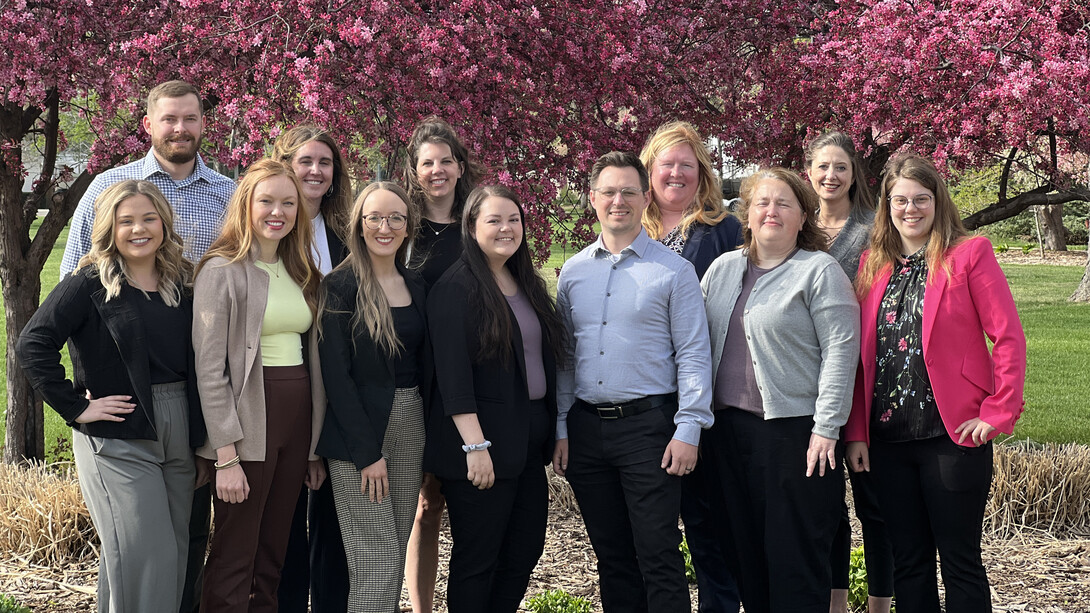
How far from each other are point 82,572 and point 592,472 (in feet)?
9.75

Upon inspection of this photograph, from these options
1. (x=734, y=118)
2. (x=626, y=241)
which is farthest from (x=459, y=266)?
(x=734, y=118)

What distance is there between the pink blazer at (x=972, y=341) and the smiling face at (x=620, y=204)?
44.9 inches

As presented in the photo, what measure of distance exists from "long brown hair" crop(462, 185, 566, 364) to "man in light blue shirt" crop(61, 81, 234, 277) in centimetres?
123

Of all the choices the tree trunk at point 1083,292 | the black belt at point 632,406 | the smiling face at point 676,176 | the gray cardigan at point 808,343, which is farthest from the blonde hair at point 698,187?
the tree trunk at point 1083,292

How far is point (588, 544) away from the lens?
564cm

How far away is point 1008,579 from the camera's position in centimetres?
519

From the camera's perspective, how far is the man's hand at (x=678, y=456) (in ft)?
12.2

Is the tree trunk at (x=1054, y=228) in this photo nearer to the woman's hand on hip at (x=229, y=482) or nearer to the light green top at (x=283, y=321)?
the light green top at (x=283, y=321)

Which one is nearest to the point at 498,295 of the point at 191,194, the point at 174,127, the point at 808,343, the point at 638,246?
the point at 638,246

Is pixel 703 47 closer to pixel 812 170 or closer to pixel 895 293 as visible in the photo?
pixel 812 170

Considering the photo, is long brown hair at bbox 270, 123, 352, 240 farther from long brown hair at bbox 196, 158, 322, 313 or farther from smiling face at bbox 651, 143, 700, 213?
smiling face at bbox 651, 143, 700, 213

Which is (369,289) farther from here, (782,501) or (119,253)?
(782,501)

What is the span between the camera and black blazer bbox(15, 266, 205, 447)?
137 inches

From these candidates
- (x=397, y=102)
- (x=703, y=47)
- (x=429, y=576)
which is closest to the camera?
(x=429, y=576)
